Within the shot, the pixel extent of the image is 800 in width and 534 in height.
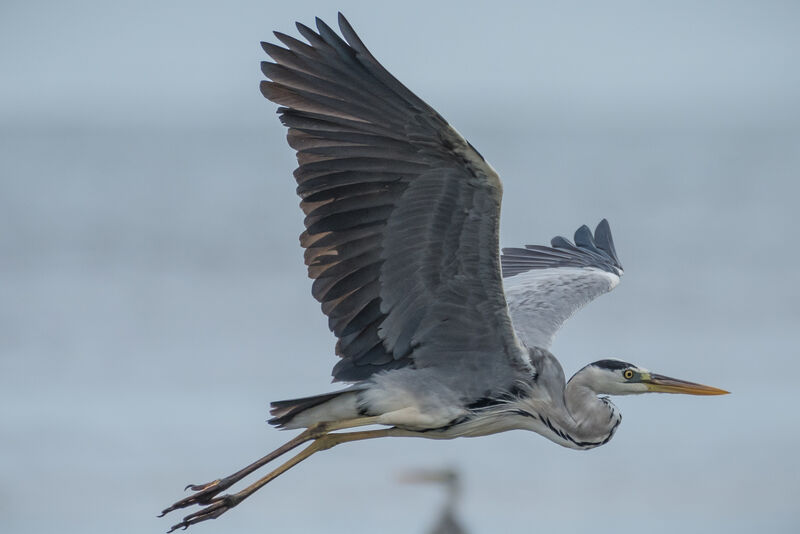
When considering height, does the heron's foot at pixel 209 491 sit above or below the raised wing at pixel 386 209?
below

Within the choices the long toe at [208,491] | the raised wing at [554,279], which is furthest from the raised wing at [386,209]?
the long toe at [208,491]

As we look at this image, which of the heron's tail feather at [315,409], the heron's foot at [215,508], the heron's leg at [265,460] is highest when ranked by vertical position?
the heron's tail feather at [315,409]

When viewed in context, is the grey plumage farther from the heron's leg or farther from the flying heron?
the heron's leg

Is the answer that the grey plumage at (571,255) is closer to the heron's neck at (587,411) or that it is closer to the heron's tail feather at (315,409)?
the heron's neck at (587,411)

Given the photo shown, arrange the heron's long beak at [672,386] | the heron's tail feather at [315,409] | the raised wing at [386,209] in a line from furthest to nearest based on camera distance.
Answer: the heron's long beak at [672,386]
the heron's tail feather at [315,409]
the raised wing at [386,209]

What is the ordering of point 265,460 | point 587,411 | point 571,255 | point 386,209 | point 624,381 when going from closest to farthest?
1. point 386,209
2. point 265,460
3. point 587,411
4. point 624,381
5. point 571,255

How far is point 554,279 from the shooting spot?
938 centimetres

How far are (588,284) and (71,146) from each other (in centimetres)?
1687

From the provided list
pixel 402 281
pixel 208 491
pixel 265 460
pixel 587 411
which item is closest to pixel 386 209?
pixel 402 281

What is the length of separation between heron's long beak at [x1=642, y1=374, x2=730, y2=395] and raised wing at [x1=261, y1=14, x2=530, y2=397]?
3.39 feet

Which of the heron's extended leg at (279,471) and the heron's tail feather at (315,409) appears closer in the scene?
the heron's tail feather at (315,409)

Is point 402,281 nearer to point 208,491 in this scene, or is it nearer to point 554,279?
point 208,491

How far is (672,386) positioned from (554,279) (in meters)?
1.19

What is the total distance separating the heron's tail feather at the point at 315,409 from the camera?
7770 mm
